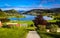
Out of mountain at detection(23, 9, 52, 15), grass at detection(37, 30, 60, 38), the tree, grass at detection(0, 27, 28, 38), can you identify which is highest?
mountain at detection(23, 9, 52, 15)

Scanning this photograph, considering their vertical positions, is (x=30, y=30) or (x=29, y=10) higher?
(x=29, y=10)

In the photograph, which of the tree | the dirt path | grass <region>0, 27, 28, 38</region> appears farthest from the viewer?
the tree

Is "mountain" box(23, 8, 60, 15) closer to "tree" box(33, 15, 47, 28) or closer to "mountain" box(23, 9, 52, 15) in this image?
"mountain" box(23, 9, 52, 15)

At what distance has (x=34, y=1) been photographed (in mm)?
5715

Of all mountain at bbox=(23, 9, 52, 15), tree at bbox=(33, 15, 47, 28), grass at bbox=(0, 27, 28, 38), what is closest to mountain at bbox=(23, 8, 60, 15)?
mountain at bbox=(23, 9, 52, 15)

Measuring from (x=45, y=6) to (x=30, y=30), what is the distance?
0.74m

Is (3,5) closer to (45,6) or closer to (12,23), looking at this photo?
(12,23)

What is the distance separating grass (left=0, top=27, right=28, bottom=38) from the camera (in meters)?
5.37

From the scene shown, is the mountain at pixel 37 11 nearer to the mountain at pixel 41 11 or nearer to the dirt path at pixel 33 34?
the mountain at pixel 41 11

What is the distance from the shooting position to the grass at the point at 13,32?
537cm

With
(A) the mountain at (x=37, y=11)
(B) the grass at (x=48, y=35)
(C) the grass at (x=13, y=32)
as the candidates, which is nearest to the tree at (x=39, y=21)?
(A) the mountain at (x=37, y=11)

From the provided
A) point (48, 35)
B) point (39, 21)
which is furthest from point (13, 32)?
point (48, 35)

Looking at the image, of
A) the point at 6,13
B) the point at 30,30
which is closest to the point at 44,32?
the point at 30,30

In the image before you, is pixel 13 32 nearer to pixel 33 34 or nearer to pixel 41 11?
pixel 33 34
